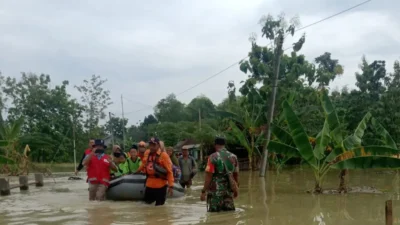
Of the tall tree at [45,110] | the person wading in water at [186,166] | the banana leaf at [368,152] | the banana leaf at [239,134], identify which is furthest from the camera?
the tall tree at [45,110]

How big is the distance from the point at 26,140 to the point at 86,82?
A: 68.5ft

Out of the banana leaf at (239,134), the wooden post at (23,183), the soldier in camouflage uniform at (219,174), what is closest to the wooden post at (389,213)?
the soldier in camouflage uniform at (219,174)

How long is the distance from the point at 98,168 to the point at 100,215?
1.96m

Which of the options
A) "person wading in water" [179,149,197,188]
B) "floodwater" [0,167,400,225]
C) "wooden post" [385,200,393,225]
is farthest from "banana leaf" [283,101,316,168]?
"wooden post" [385,200,393,225]

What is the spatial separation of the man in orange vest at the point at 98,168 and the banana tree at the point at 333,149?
15.9 ft

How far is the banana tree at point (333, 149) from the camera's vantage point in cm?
1180


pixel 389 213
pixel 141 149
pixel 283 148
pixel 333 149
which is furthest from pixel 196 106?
pixel 389 213

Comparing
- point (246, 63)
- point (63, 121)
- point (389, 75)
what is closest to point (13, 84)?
point (63, 121)

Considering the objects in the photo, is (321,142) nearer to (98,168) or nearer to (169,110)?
(98,168)

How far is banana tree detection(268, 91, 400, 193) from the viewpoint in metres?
11.8

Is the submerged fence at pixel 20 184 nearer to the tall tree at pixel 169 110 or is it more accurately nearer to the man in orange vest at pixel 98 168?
the man in orange vest at pixel 98 168

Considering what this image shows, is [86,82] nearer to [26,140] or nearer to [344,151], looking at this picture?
[26,140]

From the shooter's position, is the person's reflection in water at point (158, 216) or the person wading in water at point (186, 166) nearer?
the person's reflection in water at point (158, 216)

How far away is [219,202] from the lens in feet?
25.8
